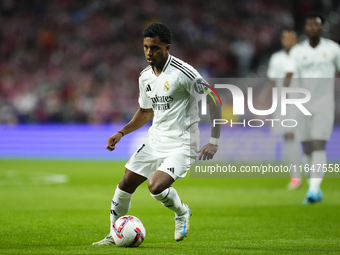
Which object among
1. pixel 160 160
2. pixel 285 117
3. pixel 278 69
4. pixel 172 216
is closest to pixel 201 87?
pixel 160 160

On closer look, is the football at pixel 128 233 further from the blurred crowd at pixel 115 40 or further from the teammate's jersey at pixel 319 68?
the blurred crowd at pixel 115 40

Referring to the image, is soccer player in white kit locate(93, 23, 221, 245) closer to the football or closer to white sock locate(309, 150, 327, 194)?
the football

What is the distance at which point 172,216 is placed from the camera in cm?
745

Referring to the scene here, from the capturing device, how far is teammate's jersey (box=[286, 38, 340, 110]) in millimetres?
8242

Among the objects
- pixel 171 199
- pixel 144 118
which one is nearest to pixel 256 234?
pixel 171 199

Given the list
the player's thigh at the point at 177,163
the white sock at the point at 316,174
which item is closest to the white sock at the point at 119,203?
the player's thigh at the point at 177,163

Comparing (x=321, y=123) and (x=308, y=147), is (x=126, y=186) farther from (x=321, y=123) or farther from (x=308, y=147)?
(x=308, y=147)

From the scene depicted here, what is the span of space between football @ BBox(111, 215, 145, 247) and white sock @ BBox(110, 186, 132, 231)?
0.21m

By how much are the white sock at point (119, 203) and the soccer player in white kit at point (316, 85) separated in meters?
3.86

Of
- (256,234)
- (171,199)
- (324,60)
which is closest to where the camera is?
(171,199)

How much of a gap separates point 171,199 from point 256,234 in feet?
4.47

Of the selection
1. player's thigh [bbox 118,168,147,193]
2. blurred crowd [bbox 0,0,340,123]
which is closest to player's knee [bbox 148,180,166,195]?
player's thigh [bbox 118,168,147,193]

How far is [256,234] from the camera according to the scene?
19.0ft

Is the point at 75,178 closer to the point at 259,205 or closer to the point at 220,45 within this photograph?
the point at 259,205
